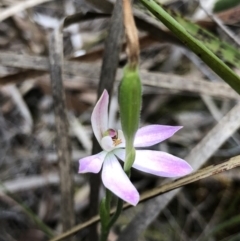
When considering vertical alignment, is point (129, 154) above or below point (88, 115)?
above

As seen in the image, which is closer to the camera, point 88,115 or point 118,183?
point 118,183

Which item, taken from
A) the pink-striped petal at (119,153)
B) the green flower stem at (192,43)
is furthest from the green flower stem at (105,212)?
the green flower stem at (192,43)

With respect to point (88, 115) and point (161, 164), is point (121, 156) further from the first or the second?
point (88, 115)

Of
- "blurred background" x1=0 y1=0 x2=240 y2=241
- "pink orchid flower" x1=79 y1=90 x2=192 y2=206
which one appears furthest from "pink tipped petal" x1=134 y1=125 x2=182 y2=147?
"blurred background" x1=0 y1=0 x2=240 y2=241

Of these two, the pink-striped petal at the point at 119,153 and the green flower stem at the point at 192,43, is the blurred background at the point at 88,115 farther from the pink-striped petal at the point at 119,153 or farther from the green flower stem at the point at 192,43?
the pink-striped petal at the point at 119,153

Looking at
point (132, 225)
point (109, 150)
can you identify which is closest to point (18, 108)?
point (132, 225)

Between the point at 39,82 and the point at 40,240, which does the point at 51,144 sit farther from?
the point at 40,240

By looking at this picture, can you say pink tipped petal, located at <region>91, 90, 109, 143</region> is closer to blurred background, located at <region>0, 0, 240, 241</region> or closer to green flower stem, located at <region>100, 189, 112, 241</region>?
green flower stem, located at <region>100, 189, 112, 241</region>

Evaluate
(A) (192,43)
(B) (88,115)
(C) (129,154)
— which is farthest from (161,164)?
(B) (88,115)
